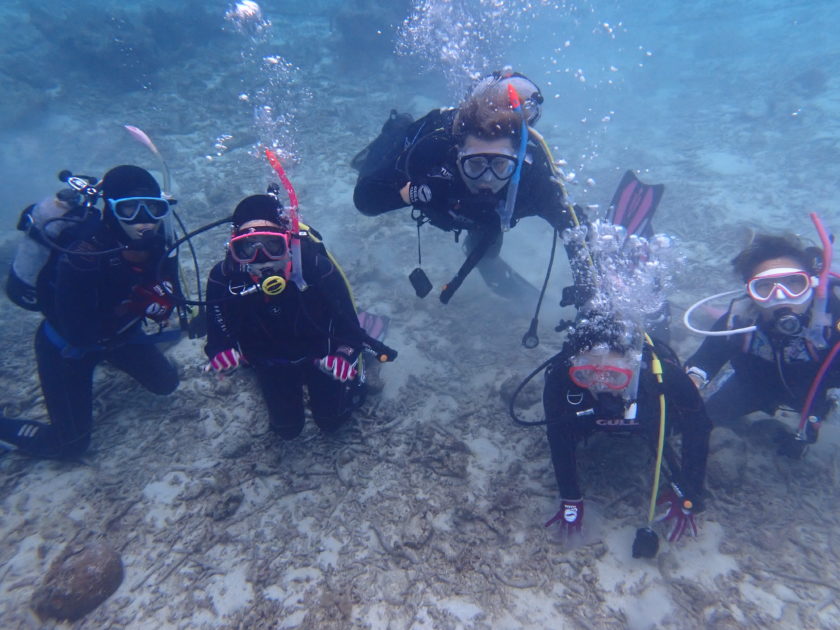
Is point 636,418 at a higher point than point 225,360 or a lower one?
lower

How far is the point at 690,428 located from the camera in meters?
3.34

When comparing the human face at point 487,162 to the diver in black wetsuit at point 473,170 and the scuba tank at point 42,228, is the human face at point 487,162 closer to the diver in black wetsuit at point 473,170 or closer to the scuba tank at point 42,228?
the diver in black wetsuit at point 473,170

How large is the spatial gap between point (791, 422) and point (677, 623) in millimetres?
2812

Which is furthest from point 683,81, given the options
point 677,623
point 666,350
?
point 677,623

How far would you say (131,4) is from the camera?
2448cm

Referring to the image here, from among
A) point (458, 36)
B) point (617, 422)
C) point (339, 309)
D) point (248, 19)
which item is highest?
point (248, 19)

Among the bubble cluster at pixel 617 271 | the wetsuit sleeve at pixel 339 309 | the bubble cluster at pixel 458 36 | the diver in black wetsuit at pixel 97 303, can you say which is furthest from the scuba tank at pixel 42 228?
the bubble cluster at pixel 458 36

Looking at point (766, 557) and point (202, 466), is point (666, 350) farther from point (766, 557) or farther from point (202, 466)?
point (202, 466)

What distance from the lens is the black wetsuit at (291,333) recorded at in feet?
11.6

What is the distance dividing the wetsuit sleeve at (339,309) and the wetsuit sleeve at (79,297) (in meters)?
1.88

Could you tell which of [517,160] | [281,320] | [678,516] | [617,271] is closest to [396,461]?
[281,320]

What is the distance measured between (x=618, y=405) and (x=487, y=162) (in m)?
2.18

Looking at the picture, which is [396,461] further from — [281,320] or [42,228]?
[42,228]

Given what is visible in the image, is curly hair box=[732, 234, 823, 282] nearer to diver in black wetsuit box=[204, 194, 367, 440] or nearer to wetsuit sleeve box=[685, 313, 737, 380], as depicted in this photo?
wetsuit sleeve box=[685, 313, 737, 380]
